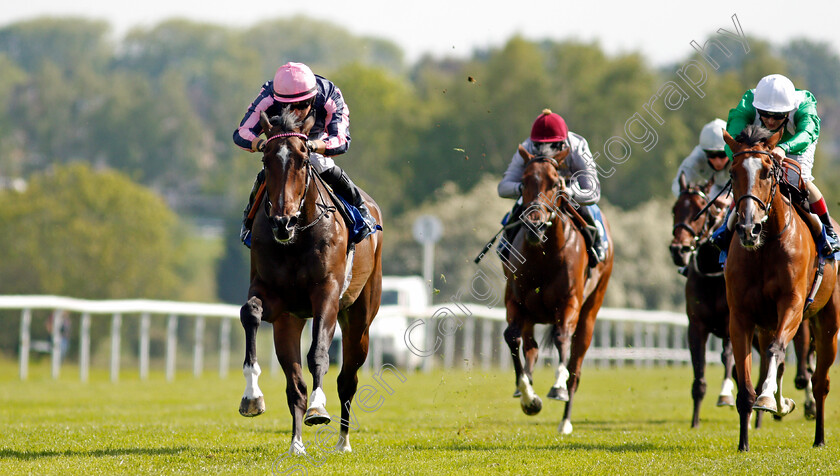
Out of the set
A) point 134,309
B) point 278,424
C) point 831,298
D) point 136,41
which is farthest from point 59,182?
point 136,41

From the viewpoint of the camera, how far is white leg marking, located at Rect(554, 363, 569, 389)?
8.94m

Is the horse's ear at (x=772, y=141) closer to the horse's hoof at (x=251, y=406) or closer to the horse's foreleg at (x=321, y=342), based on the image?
the horse's foreleg at (x=321, y=342)

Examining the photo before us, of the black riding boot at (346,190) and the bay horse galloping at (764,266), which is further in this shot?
the black riding boot at (346,190)

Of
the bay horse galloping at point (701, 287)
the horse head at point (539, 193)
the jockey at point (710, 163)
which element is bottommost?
the bay horse galloping at point (701, 287)

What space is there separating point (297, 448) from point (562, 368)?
2.81m

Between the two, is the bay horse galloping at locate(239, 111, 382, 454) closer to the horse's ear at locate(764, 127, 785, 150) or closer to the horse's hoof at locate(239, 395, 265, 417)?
the horse's hoof at locate(239, 395, 265, 417)

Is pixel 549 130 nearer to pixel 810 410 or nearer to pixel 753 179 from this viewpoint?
pixel 753 179

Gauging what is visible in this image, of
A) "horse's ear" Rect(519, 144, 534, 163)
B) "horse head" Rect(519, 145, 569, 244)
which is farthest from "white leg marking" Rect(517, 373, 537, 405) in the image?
"horse's ear" Rect(519, 144, 534, 163)

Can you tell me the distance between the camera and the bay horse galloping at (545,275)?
29.4 ft

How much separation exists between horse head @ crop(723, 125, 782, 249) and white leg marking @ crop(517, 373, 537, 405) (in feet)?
7.45

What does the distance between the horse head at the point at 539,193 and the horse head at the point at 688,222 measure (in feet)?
6.34

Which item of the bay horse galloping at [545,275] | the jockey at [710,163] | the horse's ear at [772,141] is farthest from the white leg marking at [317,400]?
the jockey at [710,163]

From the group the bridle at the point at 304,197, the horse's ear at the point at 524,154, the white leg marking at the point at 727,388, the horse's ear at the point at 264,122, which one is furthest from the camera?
the white leg marking at the point at 727,388

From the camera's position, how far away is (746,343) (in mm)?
7703
